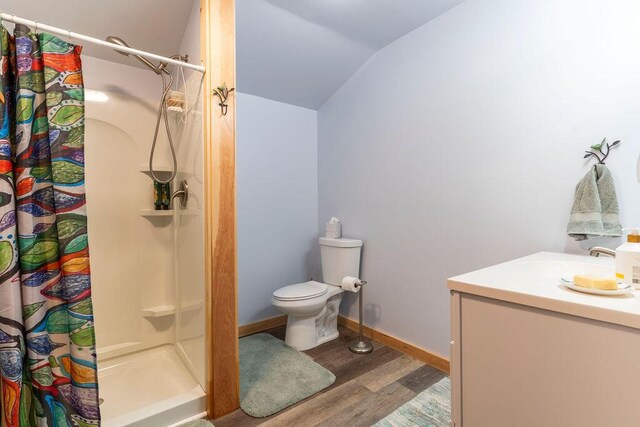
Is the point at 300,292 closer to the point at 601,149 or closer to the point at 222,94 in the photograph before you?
the point at 222,94

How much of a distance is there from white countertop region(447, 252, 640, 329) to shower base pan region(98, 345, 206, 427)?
1409 mm

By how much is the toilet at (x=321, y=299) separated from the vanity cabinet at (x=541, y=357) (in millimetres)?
1360

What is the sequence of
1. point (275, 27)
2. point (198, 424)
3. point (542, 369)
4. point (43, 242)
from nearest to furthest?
point (542, 369) → point (43, 242) → point (198, 424) → point (275, 27)

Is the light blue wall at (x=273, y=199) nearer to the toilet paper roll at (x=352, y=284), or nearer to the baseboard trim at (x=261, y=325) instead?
the baseboard trim at (x=261, y=325)

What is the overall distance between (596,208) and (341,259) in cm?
156

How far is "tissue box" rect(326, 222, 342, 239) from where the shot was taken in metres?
2.62

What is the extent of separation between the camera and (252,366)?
2031mm

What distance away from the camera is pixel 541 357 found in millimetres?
778

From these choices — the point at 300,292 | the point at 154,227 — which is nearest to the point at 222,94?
the point at 154,227

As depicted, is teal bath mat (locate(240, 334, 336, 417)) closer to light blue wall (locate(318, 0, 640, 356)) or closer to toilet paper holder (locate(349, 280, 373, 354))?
toilet paper holder (locate(349, 280, 373, 354))

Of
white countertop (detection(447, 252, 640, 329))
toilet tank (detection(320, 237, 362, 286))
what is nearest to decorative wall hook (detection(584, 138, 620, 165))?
white countertop (detection(447, 252, 640, 329))

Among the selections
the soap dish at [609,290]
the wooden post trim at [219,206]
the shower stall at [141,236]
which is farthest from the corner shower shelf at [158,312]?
the soap dish at [609,290]

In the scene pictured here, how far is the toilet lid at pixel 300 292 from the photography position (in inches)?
86.0

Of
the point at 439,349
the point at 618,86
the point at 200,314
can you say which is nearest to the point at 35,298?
the point at 200,314
